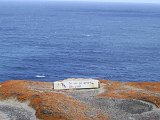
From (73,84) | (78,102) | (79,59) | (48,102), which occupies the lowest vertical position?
(78,102)

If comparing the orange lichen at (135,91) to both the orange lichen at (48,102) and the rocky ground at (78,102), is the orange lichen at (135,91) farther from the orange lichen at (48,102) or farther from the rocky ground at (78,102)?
the orange lichen at (48,102)

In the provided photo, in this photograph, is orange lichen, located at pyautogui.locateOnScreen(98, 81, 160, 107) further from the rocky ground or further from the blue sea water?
the blue sea water

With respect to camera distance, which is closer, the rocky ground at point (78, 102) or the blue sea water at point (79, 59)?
the rocky ground at point (78, 102)

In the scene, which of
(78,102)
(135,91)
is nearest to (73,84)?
(78,102)

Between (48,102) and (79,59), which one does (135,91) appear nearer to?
(48,102)

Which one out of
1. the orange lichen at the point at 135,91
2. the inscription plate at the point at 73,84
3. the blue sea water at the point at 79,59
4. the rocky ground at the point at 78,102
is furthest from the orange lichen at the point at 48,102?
the blue sea water at the point at 79,59

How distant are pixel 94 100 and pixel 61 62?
8395 centimetres

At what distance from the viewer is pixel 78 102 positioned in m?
62.6

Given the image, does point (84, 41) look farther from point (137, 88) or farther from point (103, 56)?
point (137, 88)

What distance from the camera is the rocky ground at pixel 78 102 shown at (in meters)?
57.2

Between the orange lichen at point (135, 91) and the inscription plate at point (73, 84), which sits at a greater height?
the inscription plate at point (73, 84)

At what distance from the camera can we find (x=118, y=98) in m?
66.4

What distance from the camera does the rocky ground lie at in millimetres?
57188

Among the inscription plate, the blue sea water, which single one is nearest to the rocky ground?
the inscription plate
